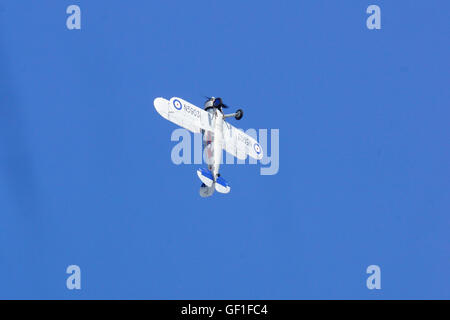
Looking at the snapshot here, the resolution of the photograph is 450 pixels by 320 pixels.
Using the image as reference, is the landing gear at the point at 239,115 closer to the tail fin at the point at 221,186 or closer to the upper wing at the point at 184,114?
the upper wing at the point at 184,114

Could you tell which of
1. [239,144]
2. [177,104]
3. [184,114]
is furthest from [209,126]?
[239,144]

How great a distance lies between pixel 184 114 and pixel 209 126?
6.85ft

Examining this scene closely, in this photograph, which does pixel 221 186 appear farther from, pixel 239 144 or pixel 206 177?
pixel 239 144

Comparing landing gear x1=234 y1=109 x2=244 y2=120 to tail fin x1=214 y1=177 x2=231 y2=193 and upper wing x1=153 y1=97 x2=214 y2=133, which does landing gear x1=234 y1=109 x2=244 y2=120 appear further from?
tail fin x1=214 y1=177 x2=231 y2=193

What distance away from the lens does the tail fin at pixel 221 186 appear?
131ft

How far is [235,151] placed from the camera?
4309 cm

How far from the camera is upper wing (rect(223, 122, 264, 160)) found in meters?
42.0

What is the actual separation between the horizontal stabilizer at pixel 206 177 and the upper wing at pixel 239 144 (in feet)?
9.60

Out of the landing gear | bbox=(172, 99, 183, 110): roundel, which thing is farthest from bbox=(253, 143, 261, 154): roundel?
bbox=(172, 99, 183, 110): roundel

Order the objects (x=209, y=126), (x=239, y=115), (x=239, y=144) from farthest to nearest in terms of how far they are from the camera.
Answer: (x=239, y=144) → (x=239, y=115) → (x=209, y=126)

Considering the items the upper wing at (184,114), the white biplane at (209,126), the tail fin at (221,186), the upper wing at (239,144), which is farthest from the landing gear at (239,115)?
the tail fin at (221,186)

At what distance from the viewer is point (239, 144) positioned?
4338cm

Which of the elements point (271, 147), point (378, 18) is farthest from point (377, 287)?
point (378, 18)

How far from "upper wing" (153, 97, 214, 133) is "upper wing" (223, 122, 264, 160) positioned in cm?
236
